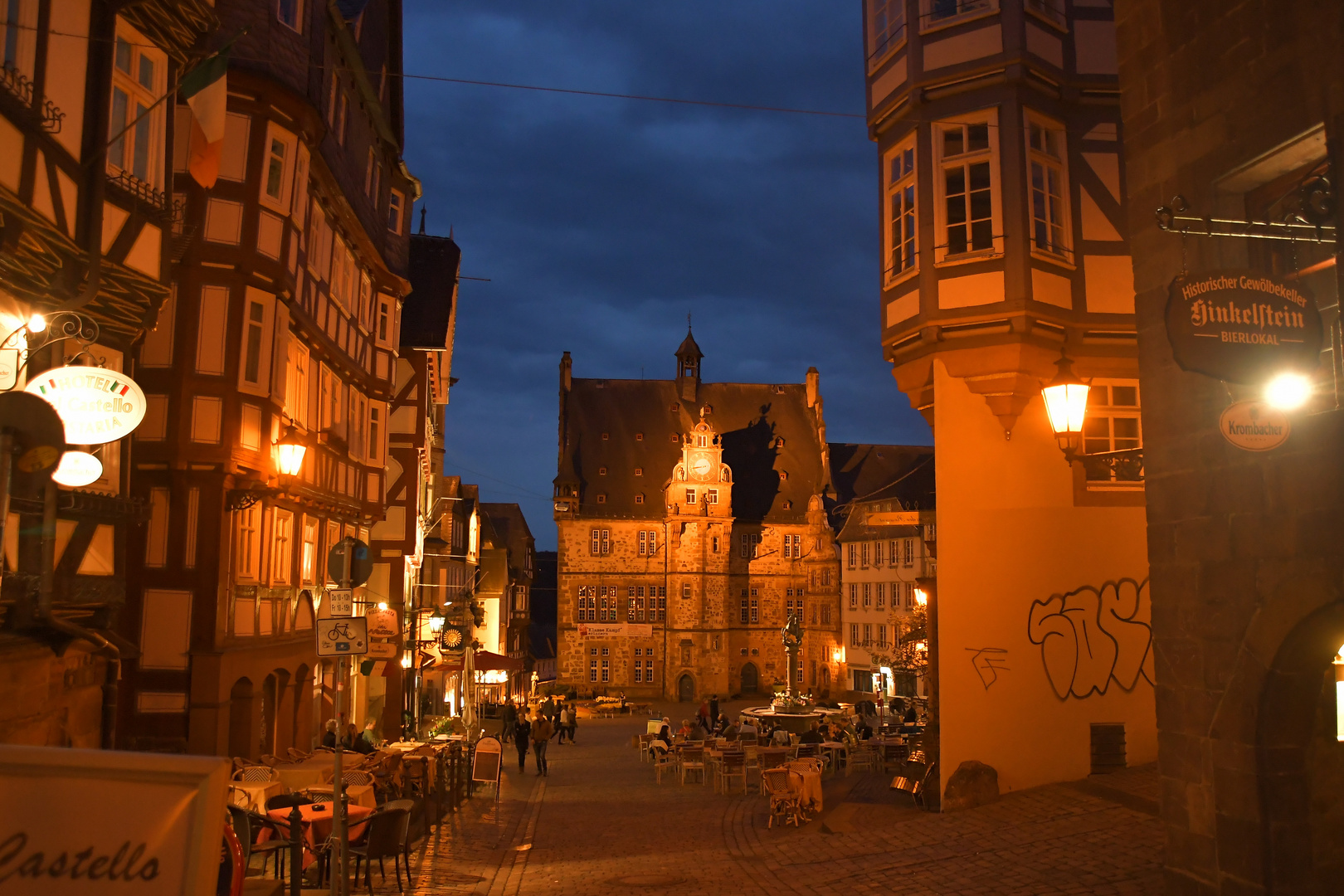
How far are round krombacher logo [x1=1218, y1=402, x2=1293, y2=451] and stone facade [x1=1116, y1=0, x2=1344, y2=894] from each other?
186 millimetres

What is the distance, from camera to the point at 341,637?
30.5ft

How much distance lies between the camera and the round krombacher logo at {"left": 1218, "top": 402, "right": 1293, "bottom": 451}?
249 inches

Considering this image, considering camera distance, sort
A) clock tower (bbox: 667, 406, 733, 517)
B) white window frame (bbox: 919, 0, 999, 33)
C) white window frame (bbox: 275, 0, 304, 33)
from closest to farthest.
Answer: white window frame (bbox: 919, 0, 999, 33), white window frame (bbox: 275, 0, 304, 33), clock tower (bbox: 667, 406, 733, 517)

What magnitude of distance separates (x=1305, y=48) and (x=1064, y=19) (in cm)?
797

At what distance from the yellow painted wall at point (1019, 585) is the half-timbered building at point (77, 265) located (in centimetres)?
959

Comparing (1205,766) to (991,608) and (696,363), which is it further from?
(696,363)

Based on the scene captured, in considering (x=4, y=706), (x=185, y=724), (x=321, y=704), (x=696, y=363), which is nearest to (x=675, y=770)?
(x=321, y=704)

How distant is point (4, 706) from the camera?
9.09 meters

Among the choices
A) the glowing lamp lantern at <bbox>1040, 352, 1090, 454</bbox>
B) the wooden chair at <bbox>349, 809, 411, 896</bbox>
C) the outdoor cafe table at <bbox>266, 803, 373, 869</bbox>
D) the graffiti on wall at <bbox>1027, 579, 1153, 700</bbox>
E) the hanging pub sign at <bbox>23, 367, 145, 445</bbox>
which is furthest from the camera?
the graffiti on wall at <bbox>1027, 579, 1153, 700</bbox>

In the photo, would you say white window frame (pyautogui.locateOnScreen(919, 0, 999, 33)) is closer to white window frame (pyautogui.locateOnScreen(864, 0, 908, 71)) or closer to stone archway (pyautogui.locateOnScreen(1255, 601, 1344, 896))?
white window frame (pyautogui.locateOnScreen(864, 0, 908, 71))

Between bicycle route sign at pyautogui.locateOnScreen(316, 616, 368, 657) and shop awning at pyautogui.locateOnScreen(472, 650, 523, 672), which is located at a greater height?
bicycle route sign at pyautogui.locateOnScreen(316, 616, 368, 657)

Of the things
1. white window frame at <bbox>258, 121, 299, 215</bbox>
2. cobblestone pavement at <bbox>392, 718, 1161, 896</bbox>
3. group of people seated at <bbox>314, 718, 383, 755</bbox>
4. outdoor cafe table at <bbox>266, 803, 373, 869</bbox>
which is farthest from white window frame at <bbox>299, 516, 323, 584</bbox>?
outdoor cafe table at <bbox>266, 803, 373, 869</bbox>

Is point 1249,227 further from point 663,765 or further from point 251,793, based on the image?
point 663,765

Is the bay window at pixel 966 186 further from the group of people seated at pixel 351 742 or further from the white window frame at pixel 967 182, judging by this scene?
the group of people seated at pixel 351 742
